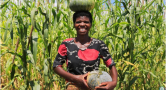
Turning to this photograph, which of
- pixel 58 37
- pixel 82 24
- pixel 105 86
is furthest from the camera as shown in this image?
pixel 58 37

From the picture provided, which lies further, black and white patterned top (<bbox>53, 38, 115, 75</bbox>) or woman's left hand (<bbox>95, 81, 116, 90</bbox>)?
black and white patterned top (<bbox>53, 38, 115, 75</bbox>)

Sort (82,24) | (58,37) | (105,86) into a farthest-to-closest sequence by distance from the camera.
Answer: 1. (58,37)
2. (82,24)
3. (105,86)

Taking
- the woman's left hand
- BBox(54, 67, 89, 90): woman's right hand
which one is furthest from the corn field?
the woman's left hand

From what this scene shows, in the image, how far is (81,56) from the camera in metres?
1.69

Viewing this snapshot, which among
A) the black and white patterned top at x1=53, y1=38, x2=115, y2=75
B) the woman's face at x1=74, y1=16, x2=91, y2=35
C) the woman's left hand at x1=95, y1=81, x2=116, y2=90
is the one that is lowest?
the woman's left hand at x1=95, y1=81, x2=116, y2=90

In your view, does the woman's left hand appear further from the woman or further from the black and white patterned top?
the black and white patterned top

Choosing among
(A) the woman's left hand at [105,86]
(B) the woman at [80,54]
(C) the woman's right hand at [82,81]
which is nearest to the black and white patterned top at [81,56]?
(B) the woman at [80,54]

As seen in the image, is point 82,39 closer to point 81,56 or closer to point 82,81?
point 81,56

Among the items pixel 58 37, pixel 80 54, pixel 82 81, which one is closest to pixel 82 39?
pixel 80 54

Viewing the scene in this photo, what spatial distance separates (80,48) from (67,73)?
275mm

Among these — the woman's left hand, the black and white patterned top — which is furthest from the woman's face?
the woman's left hand

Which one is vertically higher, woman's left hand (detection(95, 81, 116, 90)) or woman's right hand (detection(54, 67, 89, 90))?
woman's right hand (detection(54, 67, 89, 90))

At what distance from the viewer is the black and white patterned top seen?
168cm

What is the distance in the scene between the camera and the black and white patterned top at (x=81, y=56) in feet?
5.51
